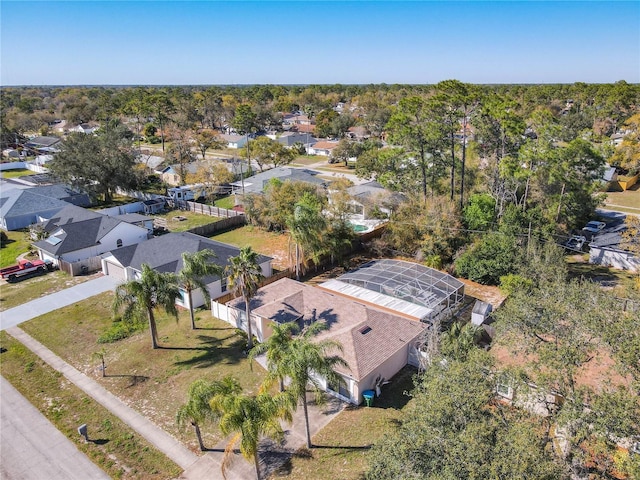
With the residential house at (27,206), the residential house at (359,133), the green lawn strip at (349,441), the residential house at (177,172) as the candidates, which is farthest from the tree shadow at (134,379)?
the residential house at (359,133)

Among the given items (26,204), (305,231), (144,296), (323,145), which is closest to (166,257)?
(144,296)

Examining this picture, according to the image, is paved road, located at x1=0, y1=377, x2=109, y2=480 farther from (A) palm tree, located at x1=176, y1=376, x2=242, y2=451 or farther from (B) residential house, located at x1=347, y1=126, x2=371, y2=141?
(B) residential house, located at x1=347, y1=126, x2=371, y2=141

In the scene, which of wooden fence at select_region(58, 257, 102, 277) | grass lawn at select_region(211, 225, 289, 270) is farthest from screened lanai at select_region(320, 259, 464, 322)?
wooden fence at select_region(58, 257, 102, 277)

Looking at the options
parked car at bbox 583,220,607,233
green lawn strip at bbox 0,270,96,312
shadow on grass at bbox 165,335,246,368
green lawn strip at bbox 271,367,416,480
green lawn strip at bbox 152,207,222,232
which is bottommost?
green lawn strip at bbox 0,270,96,312

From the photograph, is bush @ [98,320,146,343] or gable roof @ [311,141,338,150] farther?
gable roof @ [311,141,338,150]

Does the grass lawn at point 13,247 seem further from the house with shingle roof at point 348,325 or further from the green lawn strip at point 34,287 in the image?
the house with shingle roof at point 348,325

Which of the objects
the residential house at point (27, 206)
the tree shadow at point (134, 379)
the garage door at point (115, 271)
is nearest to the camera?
the tree shadow at point (134, 379)

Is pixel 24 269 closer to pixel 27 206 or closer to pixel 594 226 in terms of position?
pixel 27 206
